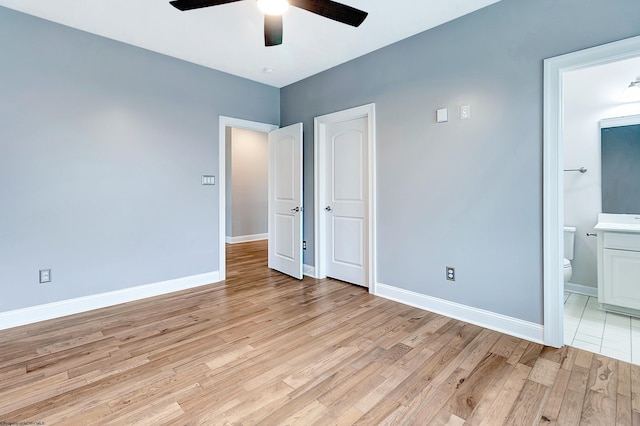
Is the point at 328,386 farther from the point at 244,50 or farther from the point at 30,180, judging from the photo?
the point at 244,50

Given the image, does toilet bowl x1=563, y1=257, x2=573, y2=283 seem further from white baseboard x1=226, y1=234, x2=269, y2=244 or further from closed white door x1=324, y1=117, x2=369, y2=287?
white baseboard x1=226, y1=234, x2=269, y2=244

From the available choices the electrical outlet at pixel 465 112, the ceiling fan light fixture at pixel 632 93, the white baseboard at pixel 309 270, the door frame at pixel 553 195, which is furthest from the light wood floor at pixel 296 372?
the ceiling fan light fixture at pixel 632 93

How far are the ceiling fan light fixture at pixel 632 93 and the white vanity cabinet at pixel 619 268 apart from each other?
4.22 ft

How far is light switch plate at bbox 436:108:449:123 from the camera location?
2770mm

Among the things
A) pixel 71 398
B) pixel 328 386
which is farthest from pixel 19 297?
pixel 328 386

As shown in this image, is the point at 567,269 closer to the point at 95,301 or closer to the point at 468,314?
the point at 468,314

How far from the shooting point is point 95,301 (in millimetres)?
3016

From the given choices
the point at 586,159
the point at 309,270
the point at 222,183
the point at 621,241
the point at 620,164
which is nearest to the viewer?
the point at 621,241

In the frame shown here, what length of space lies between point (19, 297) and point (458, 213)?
12.7 feet

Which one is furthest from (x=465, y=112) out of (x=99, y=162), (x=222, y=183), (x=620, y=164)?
(x=99, y=162)

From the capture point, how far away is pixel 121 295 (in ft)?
10.4

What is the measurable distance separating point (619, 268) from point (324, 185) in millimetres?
3030

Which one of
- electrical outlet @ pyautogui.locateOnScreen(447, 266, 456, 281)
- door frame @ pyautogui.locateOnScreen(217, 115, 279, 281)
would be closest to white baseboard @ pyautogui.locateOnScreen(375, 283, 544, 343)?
electrical outlet @ pyautogui.locateOnScreen(447, 266, 456, 281)

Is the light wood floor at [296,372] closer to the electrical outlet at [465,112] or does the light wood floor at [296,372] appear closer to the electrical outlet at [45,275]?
the electrical outlet at [45,275]
